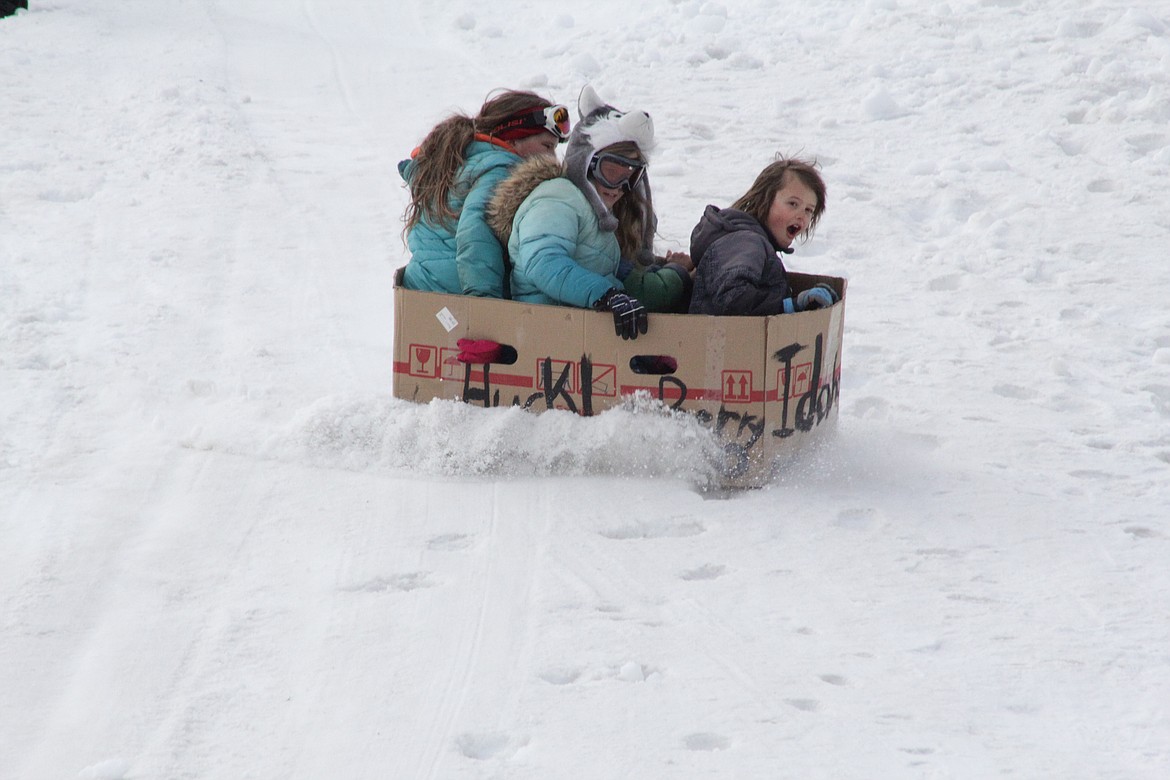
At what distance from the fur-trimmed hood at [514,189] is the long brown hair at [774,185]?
0.68m

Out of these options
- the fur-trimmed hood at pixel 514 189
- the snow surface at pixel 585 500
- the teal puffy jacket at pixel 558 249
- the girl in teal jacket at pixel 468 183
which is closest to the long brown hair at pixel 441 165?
the girl in teal jacket at pixel 468 183

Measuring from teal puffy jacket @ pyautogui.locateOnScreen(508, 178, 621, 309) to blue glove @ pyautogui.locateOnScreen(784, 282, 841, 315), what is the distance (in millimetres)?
557

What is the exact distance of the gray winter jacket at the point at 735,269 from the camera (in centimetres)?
370

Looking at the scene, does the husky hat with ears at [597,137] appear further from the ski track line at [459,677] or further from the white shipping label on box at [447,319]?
the ski track line at [459,677]

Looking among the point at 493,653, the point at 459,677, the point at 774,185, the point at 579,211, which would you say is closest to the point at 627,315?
the point at 579,211

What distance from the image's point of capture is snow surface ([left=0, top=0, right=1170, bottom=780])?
2406 millimetres

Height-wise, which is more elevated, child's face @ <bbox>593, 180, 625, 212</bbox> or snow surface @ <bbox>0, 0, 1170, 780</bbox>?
child's face @ <bbox>593, 180, 625, 212</bbox>

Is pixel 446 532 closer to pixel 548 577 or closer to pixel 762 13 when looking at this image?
pixel 548 577

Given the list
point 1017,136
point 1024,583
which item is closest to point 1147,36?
point 1017,136

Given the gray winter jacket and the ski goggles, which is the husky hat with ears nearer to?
the ski goggles

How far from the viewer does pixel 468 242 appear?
151 inches

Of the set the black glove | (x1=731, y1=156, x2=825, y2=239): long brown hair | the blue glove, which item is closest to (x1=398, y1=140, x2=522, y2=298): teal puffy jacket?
the black glove

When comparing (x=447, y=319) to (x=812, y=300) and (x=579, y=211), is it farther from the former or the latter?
(x=812, y=300)

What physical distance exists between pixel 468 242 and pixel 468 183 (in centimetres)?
22
